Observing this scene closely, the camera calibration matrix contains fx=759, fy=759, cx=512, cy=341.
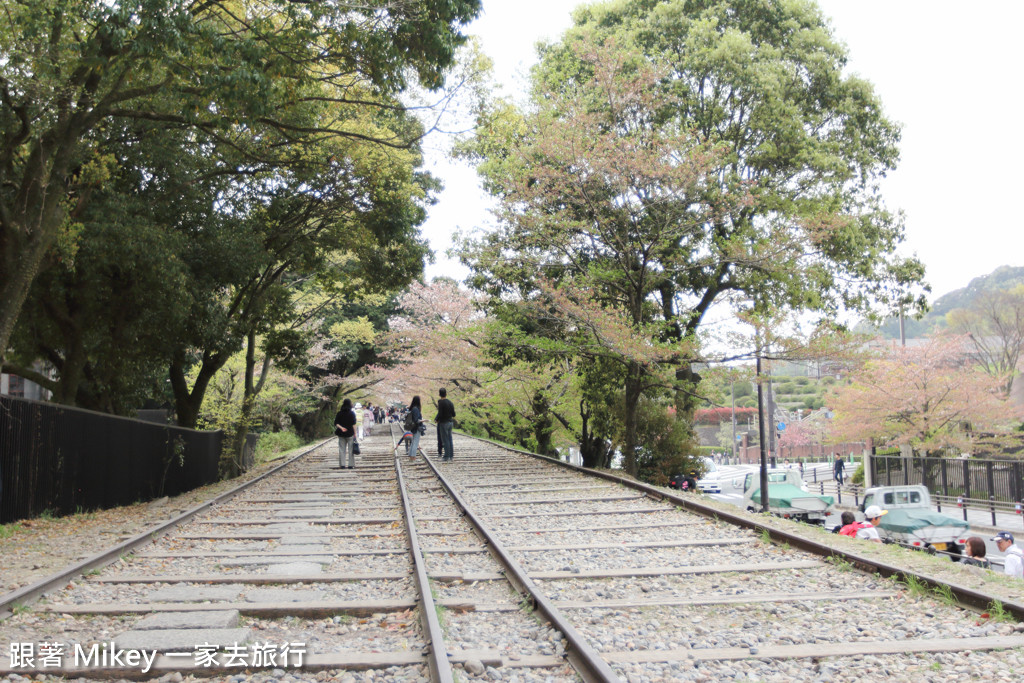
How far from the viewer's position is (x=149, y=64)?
874 centimetres

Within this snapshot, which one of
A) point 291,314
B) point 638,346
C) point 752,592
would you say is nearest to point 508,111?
point 638,346

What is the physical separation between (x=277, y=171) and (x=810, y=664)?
15320 millimetres

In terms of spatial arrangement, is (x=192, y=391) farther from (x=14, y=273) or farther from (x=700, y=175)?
(x=700, y=175)

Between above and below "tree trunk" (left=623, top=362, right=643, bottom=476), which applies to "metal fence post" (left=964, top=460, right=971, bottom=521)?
below

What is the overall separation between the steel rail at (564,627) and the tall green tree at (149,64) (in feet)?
19.5

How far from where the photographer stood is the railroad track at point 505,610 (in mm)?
4090

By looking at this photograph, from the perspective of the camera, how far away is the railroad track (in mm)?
4090

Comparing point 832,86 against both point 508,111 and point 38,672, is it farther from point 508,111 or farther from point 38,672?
point 38,672

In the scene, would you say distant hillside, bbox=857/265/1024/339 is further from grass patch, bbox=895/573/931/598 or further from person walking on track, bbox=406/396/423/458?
grass patch, bbox=895/573/931/598

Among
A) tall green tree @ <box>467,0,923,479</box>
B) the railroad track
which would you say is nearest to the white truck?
tall green tree @ <box>467,0,923,479</box>

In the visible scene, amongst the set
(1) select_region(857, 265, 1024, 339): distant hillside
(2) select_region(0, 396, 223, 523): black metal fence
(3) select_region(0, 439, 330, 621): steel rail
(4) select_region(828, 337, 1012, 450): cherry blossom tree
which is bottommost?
(3) select_region(0, 439, 330, 621): steel rail

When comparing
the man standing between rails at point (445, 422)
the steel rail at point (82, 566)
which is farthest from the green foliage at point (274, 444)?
the steel rail at point (82, 566)

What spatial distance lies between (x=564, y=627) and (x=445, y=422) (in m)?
14.1

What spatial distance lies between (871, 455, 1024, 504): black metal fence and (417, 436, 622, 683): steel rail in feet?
71.6
